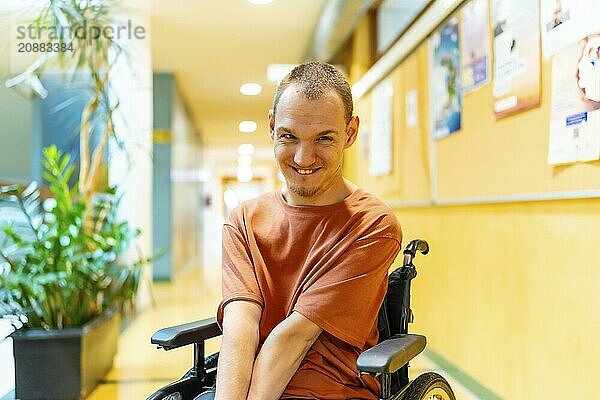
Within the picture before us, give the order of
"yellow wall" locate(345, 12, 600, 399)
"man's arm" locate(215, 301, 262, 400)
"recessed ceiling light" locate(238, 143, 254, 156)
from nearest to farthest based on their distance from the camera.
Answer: "man's arm" locate(215, 301, 262, 400), "yellow wall" locate(345, 12, 600, 399), "recessed ceiling light" locate(238, 143, 254, 156)

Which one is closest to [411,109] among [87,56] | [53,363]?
[87,56]

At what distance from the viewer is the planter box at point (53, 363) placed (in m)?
2.21

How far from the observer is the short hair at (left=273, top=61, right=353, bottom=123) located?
1162mm

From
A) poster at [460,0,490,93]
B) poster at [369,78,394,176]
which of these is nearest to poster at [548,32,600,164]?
poster at [460,0,490,93]

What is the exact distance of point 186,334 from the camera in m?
1.26

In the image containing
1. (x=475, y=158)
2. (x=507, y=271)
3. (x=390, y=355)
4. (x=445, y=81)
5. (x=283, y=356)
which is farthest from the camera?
(x=445, y=81)

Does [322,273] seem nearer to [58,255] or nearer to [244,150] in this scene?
[58,255]

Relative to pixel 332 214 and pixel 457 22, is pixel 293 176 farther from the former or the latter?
pixel 457 22

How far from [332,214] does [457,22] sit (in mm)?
1536

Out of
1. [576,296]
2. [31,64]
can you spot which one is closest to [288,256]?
[576,296]

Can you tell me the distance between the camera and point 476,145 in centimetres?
238

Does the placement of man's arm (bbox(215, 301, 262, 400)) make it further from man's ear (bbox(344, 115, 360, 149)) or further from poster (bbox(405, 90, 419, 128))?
poster (bbox(405, 90, 419, 128))

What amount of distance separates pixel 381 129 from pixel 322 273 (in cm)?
237

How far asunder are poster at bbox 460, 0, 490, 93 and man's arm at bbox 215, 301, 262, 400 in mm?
1416
